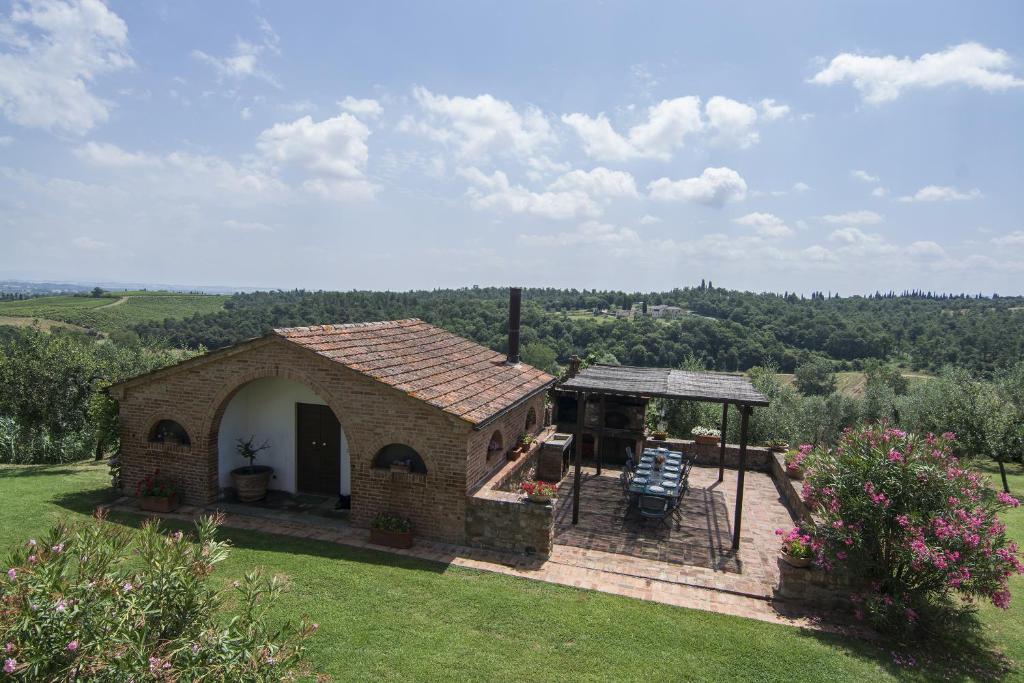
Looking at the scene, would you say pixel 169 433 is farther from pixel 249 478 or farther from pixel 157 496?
pixel 249 478

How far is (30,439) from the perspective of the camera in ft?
70.9

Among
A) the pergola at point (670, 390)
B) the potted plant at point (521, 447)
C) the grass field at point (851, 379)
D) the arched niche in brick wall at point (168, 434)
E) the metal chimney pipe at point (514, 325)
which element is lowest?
the grass field at point (851, 379)

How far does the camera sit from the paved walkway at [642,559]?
938 centimetres

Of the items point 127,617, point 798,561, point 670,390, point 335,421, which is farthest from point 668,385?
point 127,617

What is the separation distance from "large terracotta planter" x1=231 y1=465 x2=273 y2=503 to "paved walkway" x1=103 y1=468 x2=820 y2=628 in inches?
15.9

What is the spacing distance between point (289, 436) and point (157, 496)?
9.30 feet

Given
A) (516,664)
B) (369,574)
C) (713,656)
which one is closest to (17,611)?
(516,664)

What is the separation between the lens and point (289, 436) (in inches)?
525

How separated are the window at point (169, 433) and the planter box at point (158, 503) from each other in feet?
3.88

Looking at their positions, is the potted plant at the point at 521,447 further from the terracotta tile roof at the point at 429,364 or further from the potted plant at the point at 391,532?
the potted plant at the point at 391,532

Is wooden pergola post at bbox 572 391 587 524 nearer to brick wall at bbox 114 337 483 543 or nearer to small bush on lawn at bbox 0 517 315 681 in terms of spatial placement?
brick wall at bbox 114 337 483 543

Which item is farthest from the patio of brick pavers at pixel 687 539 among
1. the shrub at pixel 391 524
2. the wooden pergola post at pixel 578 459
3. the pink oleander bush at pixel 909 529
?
the shrub at pixel 391 524

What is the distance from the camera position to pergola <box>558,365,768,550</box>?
36.6 ft

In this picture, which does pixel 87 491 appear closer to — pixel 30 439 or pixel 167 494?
pixel 167 494
